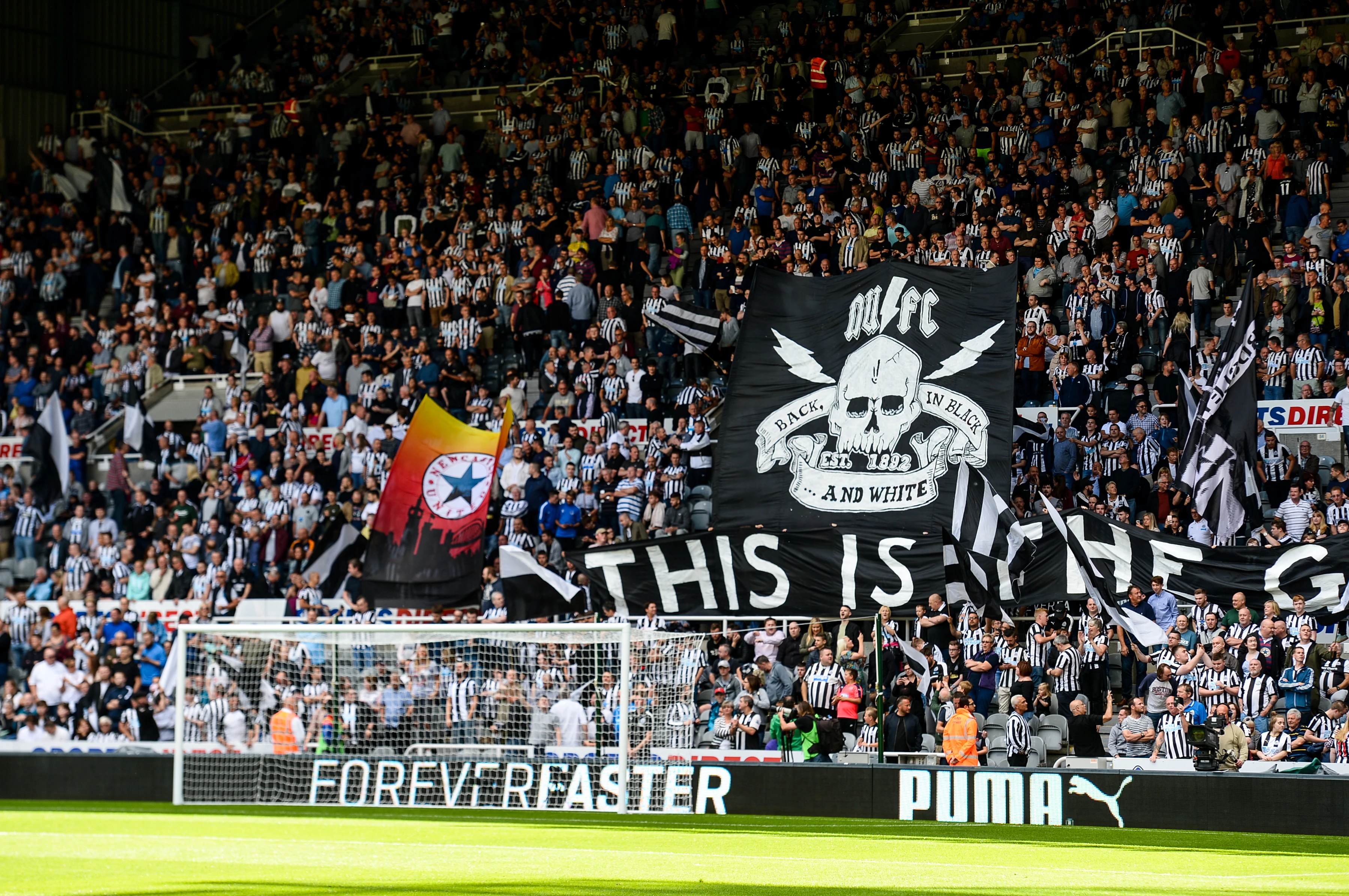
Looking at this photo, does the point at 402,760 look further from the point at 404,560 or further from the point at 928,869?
the point at 928,869

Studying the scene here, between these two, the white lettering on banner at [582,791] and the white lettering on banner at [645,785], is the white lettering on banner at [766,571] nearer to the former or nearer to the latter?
the white lettering on banner at [645,785]

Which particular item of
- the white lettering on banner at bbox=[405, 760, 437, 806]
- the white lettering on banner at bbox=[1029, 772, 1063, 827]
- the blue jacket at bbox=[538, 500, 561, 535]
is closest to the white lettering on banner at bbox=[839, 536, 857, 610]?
the white lettering on banner at bbox=[1029, 772, 1063, 827]

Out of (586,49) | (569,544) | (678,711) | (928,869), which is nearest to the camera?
(928,869)

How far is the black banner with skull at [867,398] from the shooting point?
22.0 metres

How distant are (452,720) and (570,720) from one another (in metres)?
1.41

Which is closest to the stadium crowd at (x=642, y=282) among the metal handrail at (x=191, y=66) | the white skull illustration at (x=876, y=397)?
the white skull illustration at (x=876, y=397)

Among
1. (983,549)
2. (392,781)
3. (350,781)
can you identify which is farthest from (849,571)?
(350,781)

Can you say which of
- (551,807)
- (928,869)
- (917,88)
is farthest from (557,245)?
(928,869)

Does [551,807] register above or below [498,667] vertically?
below

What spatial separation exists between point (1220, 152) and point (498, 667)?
1228 cm

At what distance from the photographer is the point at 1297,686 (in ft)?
60.0

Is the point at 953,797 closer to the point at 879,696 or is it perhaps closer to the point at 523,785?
the point at 879,696

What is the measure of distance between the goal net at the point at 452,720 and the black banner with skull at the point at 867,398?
2.87 metres

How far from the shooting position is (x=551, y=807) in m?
19.3
